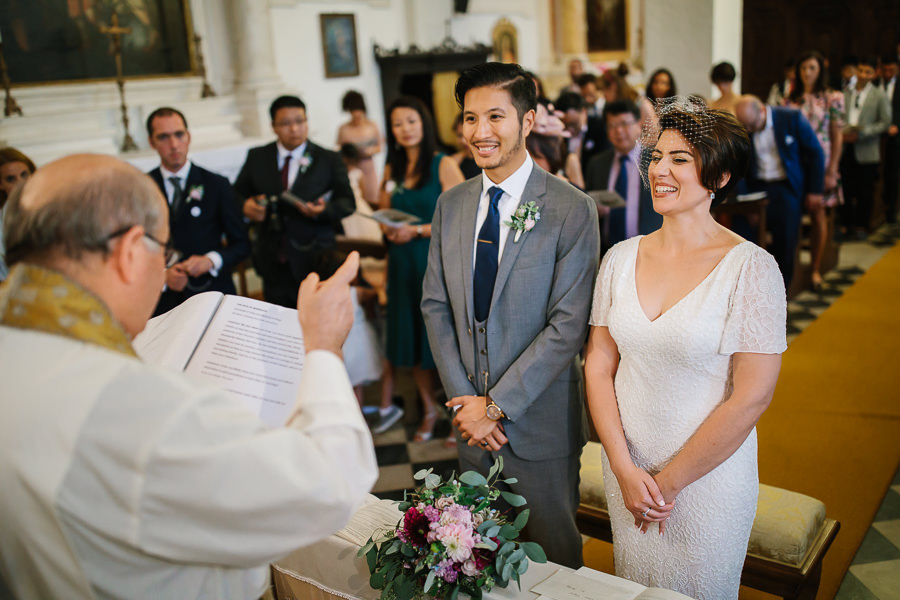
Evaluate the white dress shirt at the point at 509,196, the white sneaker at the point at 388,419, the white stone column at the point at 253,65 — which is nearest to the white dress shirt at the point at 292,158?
the white sneaker at the point at 388,419

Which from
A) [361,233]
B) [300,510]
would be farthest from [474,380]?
[361,233]

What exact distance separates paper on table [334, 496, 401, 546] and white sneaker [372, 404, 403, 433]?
2.09 meters

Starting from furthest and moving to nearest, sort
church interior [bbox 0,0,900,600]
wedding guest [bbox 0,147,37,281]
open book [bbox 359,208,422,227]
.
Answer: open book [bbox 359,208,422,227]
wedding guest [bbox 0,147,37,281]
church interior [bbox 0,0,900,600]

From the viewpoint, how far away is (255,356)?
148 centimetres

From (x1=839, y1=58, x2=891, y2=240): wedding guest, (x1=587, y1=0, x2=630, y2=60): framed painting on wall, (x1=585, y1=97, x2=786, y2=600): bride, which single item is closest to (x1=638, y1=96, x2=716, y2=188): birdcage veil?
(x1=585, y1=97, x2=786, y2=600): bride

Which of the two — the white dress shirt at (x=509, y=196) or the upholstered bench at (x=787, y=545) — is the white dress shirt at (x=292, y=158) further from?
the upholstered bench at (x=787, y=545)

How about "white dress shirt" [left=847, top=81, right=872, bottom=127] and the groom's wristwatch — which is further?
"white dress shirt" [left=847, top=81, right=872, bottom=127]

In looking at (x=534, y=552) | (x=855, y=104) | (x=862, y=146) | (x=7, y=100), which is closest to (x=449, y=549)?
(x=534, y=552)

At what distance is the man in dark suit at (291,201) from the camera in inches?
159

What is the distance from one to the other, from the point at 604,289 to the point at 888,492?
2121 mm

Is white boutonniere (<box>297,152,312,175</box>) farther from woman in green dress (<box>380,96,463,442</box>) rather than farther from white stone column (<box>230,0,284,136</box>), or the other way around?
white stone column (<box>230,0,284,136</box>)

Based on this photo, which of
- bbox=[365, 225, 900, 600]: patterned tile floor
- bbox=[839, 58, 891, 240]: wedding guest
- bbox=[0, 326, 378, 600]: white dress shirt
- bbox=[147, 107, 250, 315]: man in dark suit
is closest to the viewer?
bbox=[0, 326, 378, 600]: white dress shirt

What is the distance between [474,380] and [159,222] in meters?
1.32

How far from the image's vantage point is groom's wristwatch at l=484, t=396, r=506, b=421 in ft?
7.39
